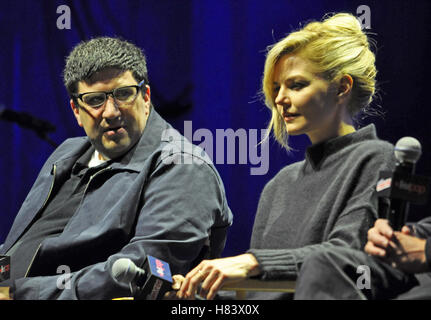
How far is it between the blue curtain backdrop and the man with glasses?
0.49 metres

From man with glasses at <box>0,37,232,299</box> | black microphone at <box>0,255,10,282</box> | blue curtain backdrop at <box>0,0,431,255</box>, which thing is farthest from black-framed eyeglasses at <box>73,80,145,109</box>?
black microphone at <box>0,255,10,282</box>

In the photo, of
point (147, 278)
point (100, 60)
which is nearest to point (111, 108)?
point (100, 60)

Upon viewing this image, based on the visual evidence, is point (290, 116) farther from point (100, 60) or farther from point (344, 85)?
point (100, 60)

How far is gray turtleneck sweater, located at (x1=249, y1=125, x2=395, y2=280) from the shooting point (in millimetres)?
1824

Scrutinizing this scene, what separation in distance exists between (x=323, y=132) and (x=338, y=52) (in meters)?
0.27

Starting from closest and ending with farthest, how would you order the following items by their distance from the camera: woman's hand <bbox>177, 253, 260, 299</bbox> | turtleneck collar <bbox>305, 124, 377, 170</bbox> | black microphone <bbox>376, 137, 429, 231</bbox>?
1. black microphone <bbox>376, 137, 429, 231</bbox>
2. woman's hand <bbox>177, 253, 260, 299</bbox>
3. turtleneck collar <bbox>305, 124, 377, 170</bbox>

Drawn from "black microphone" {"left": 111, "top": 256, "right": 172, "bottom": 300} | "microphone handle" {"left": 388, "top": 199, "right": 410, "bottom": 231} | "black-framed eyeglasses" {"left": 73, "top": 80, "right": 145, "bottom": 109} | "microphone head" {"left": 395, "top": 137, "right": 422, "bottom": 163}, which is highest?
"black-framed eyeglasses" {"left": 73, "top": 80, "right": 145, "bottom": 109}

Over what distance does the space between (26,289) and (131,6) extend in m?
1.77

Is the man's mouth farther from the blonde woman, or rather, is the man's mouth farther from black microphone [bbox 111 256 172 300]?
black microphone [bbox 111 256 172 300]

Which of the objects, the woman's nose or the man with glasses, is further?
the man with glasses

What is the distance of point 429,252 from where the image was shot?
1613 mm

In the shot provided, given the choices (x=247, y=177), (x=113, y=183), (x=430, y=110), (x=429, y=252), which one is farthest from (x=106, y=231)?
(x=430, y=110)

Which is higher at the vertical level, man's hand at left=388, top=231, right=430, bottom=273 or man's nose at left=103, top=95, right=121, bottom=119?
man's nose at left=103, top=95, right=121, bottom=119

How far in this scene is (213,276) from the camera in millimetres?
1708
